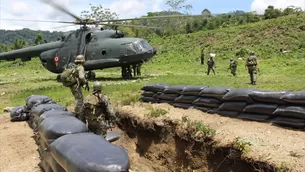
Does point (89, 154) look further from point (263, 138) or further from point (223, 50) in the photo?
point (223, 50)

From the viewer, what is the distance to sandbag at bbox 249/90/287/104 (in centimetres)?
690

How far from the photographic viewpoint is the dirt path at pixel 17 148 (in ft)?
22.6

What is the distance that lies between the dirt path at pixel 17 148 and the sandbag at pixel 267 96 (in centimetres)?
449

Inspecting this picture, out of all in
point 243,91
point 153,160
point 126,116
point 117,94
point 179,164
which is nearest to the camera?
point 243,91

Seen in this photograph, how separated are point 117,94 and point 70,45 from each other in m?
6.72

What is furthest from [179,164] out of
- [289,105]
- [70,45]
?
[70,45]

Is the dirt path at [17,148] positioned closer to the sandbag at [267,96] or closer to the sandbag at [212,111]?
the sandbag at [212,111]

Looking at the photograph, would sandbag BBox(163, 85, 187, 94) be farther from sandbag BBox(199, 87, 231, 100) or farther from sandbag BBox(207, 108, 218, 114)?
sandbag BBox(207, 108, 218, 114)

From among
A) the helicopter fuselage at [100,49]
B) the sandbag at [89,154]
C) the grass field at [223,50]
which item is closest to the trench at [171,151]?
the sandbag at [89,154]

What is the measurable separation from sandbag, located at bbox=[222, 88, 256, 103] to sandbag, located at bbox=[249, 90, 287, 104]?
10cm

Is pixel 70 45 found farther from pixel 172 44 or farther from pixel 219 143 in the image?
pixel 172 44

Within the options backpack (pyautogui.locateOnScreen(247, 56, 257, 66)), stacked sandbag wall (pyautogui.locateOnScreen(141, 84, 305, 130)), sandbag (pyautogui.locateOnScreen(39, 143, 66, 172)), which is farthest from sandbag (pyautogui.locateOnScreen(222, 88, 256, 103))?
backpack (pyautogui.locateOnScreen(247, 56, 257, 66))

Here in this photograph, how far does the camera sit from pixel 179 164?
→ 27.0 feet

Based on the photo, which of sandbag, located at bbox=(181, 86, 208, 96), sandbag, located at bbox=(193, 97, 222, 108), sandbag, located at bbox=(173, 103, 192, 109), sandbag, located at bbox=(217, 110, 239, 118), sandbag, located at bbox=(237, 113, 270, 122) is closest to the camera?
sandbag, located at bbox=(237, 113, 270, 122)
